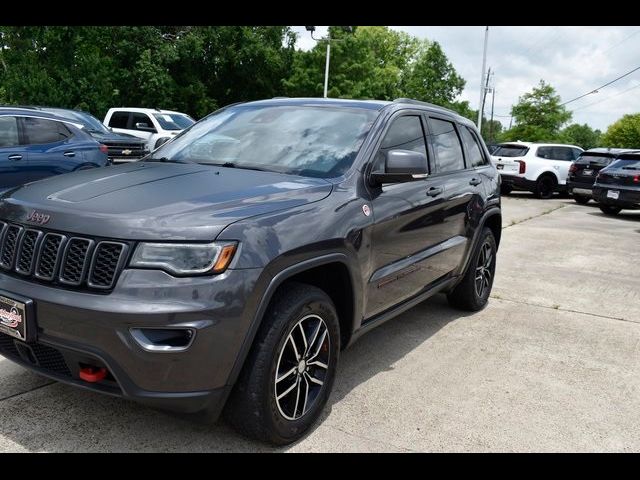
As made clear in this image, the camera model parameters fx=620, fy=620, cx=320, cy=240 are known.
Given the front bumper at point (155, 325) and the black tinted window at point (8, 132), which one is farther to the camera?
the black tinted window at point (8, 132)

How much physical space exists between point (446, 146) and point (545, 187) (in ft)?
50.4

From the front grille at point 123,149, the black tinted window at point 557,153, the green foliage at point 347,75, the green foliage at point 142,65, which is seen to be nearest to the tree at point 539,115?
the green foliage at point 347,75

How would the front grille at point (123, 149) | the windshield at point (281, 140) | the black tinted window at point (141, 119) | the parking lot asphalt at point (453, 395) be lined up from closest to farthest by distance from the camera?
the parking lot asphalt at point (453, 395) < the windshield at point (281, 140) < the front grille at point (123, 149) < the black tinted window at point (141, 119)

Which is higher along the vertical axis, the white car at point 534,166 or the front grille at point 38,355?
the white car at point 534,166

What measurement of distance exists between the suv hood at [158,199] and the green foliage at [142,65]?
23.0m

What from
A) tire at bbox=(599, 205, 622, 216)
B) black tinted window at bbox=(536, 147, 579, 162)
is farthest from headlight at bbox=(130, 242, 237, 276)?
black tinted window at bbox=(536, 147, 579, 162)

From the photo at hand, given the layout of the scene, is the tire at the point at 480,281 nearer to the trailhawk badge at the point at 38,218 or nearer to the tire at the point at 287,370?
the tire at the point at 287,370

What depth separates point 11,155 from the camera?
8094 mm

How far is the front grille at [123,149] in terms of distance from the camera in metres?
11.5

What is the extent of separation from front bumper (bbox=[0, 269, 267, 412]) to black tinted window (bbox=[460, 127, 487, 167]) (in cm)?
323

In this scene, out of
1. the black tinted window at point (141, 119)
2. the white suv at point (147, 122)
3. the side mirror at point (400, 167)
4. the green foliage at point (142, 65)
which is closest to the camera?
the side mirror at point (400, 167)

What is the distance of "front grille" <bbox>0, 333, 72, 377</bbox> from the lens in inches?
108
